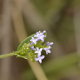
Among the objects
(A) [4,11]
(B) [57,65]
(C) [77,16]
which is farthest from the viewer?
(C) [77,16]

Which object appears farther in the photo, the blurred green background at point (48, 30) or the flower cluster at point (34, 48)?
the blurred green background at point (48, 30)

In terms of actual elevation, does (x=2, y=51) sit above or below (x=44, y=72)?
above

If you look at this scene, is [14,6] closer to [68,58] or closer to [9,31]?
[9,31]

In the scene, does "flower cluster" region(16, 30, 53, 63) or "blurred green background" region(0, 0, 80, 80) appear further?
"blurred green background" region(0, 0, 80, 80)

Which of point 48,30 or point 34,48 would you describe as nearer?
point 34,48

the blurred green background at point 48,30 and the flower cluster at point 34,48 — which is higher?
the blurred green background at point 48,30

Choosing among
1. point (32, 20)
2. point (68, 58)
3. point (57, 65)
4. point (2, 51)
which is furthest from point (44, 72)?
point (32, 20)

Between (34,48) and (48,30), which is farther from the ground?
(48,30)

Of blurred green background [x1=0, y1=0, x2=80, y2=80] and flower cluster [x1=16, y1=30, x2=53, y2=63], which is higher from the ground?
blurred green background [x1=0, y1=0, x2=80, y2=80]
